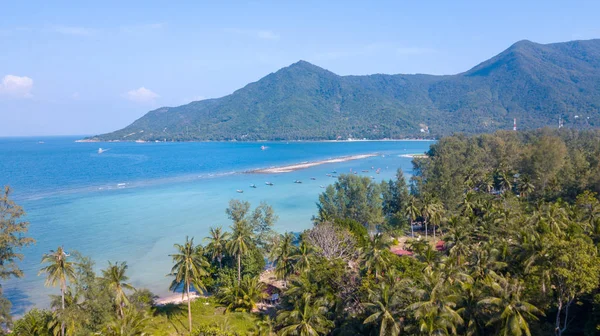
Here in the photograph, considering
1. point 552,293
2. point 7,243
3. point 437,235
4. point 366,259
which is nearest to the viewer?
point 552,293

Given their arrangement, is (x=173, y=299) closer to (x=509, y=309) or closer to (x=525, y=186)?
(x=509, y=309)

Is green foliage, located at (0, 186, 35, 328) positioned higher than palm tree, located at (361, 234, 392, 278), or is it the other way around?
green foliage, located at (0, 186, 35, 328)

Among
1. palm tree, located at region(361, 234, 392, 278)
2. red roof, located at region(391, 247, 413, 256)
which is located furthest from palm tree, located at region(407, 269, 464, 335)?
red roof, located at region(391, 247, 413, 256)

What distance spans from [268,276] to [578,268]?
2934 cm

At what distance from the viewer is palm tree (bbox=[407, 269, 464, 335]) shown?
74.0 ft

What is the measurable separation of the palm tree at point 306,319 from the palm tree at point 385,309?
384 cm

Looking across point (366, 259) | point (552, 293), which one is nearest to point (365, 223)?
point (366, 259)

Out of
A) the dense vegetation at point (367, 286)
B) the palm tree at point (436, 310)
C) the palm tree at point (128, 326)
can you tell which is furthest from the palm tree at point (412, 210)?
the palm tree at point (128, 326)

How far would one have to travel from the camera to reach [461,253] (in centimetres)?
3862

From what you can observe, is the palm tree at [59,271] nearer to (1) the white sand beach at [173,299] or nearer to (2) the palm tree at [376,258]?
(1) the white sand beach at [173,299]

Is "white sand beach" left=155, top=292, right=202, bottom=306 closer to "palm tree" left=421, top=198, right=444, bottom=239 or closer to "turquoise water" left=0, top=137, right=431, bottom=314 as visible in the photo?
"turquoise water" left=0, top=137, right=431, bottom=314

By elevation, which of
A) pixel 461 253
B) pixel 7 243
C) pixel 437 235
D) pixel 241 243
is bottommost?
pixel 437 235

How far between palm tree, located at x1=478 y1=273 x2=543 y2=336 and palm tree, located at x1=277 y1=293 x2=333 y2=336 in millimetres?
10550

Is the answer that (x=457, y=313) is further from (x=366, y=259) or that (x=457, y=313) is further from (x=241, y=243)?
(x=241, y=243)
